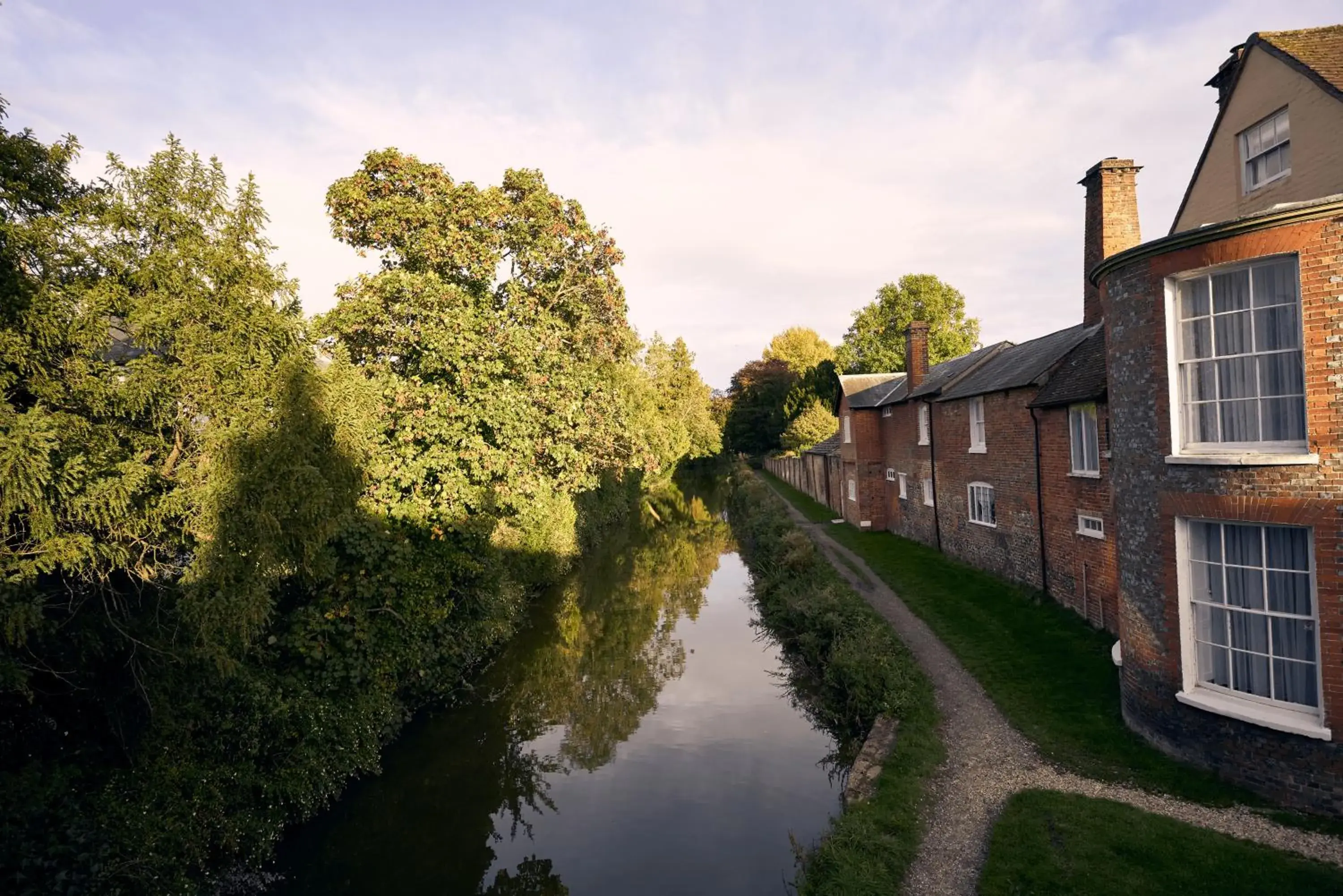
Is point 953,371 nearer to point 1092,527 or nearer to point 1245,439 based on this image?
point 1092,527

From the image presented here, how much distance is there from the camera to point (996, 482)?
20.9 metres

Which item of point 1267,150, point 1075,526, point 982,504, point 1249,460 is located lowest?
point 1075,526

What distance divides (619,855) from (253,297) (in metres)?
9.36

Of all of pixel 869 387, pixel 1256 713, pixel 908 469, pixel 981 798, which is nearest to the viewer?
pixel 1256 713

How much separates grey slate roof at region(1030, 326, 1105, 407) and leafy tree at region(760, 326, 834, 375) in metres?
70.2

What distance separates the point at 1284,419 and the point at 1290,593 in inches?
82.0

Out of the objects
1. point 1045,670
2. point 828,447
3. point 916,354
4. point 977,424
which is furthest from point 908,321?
point 1045,670

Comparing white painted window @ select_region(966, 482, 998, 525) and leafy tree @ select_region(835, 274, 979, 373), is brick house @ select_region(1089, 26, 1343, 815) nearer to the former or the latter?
white painted window @ select_region(966, 482, 998, 525)

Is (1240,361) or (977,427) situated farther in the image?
(977,427)

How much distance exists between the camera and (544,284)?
22.4m

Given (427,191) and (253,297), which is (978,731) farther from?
(427,191)

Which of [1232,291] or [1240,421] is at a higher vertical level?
[1232,291]

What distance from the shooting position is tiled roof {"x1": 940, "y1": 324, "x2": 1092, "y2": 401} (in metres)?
18.9

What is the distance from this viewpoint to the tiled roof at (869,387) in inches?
1298
